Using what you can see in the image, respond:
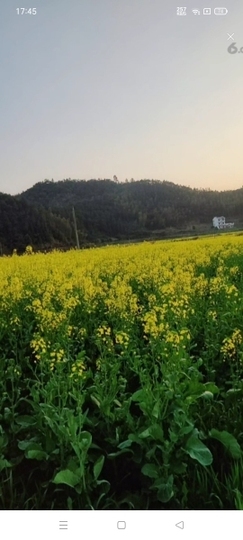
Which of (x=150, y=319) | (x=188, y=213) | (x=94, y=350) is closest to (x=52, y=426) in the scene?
(x=150, y=319)

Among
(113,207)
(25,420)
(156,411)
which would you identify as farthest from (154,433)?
(113,207)

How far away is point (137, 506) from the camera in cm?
153

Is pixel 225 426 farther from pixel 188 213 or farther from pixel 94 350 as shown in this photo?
pixel 188 213

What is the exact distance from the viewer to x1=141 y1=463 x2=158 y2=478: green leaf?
1.54 meters

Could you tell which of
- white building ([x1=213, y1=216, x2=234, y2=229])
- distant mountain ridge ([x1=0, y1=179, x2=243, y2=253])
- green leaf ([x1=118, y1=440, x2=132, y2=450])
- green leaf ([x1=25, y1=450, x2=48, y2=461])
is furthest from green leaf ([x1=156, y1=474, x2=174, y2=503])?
white building ([x1=213, y1=216, x2=234, y2=229])

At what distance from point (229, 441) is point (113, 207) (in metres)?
4.35

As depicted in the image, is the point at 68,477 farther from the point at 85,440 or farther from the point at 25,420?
the point at 25,420

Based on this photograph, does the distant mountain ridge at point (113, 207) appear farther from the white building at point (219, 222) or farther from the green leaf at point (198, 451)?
the green leaf at point (198, 451)

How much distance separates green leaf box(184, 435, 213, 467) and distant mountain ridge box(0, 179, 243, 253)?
137 inches

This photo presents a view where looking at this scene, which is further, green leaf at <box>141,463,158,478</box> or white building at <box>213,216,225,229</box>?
white building at <box>213,216,225,229</box>

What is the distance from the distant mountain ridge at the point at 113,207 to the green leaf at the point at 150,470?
11.6 feet

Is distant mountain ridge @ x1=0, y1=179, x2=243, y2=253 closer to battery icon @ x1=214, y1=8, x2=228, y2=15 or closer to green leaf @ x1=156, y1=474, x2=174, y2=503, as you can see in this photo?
battery icon @ x1=214, y1=8, x2=228, y2=15

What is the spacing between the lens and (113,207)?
5.80 m

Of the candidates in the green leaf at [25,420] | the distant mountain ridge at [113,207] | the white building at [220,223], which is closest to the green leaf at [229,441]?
the green leaf at [25,420]
